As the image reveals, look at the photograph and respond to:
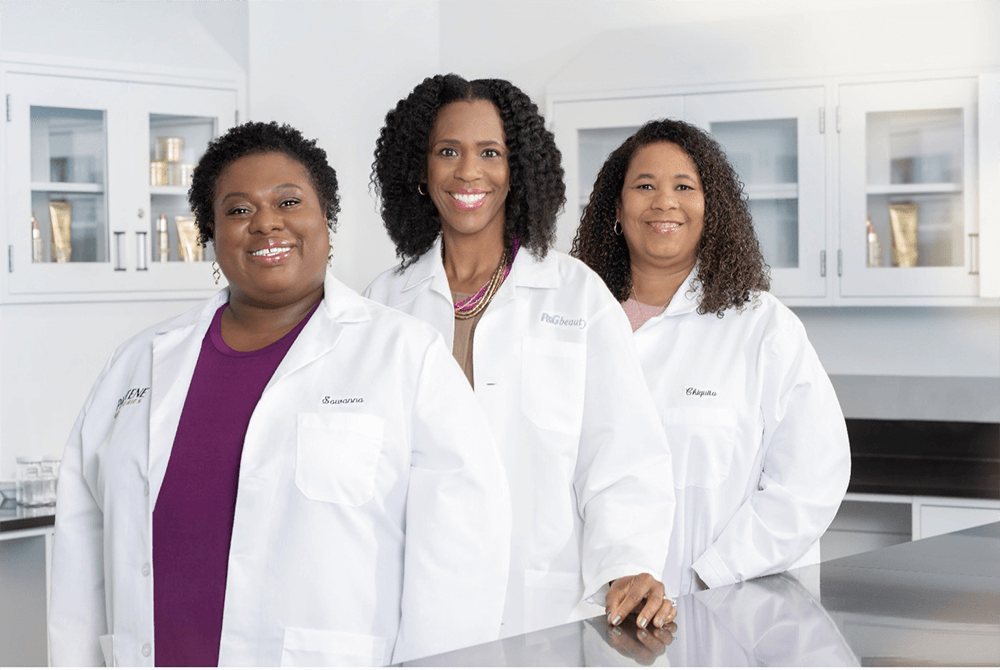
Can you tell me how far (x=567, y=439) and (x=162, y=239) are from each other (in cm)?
222

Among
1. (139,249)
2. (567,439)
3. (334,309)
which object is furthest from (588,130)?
(334,309)

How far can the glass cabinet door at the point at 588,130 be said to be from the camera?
11.3 feet

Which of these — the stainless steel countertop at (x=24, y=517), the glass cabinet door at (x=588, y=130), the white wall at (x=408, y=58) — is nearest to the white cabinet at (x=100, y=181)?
the white wall at (x=408, y=58)

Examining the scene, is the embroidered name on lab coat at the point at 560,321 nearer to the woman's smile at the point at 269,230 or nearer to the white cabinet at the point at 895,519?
the woman's smile at the point at 269,230

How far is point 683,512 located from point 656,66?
216 centimetres

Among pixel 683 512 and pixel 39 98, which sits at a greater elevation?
pixel 39 98

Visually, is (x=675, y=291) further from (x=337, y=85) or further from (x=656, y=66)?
(x=337, y=85)

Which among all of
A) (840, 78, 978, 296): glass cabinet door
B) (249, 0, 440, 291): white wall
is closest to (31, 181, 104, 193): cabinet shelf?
(249, 0, 440, 291): white wall

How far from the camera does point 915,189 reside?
10.7ft

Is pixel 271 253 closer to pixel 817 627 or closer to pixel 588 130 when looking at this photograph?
pixel 817 627

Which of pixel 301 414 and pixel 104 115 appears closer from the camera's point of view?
pixel 301 414

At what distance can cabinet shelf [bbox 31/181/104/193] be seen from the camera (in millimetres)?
3137

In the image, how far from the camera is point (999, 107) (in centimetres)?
312

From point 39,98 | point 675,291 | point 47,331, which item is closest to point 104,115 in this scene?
point 39,98
